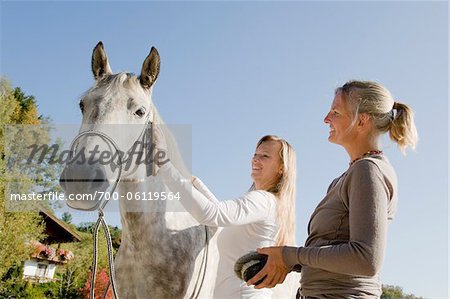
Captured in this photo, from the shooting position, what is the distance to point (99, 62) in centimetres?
309

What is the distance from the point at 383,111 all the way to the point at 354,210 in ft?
1.67

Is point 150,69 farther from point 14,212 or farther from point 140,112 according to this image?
point 14,212

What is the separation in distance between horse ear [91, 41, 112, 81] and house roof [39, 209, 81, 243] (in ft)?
61.9

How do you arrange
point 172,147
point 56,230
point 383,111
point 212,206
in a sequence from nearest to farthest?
point 383,111 < point 212,206 < point 172,147 < point 56,230

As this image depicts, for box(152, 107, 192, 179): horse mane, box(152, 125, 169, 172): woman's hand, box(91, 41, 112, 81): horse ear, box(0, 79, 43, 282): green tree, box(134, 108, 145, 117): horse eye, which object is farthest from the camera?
box(0, 79, 43, 282): green tree

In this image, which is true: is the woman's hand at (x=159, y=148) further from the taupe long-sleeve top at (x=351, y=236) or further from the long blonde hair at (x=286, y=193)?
the taupe long-sleeve top at (x=351, y=236)

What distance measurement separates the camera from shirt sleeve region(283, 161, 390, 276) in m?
1.39

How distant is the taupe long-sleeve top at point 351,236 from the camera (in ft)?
4.58

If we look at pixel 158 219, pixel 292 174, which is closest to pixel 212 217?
pixel 158 219

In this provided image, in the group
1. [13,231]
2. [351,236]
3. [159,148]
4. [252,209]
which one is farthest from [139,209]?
[13,231]

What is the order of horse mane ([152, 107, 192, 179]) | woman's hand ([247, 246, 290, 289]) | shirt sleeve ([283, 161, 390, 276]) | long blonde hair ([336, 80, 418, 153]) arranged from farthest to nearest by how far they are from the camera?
horse mane ([152, 107, 192, 179]) → long blonde hair ([336, 80, 418, 153]) → woman's hand ([247, 246, 290, 289]) → shirt sleeve ([283, 161, 390, 276])

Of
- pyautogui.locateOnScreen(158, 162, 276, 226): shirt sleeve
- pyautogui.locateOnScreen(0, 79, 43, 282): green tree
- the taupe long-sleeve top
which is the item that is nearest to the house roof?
pyautogui.locateOnScreen(0, 79, 43, 282): green tree

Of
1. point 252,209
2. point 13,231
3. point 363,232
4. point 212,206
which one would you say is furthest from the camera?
point 13,231

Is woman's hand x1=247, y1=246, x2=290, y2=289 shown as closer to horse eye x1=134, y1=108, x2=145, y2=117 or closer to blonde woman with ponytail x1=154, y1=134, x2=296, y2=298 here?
blonde woman with ponytail x1=154, y1=134, x2=296, y2=298
